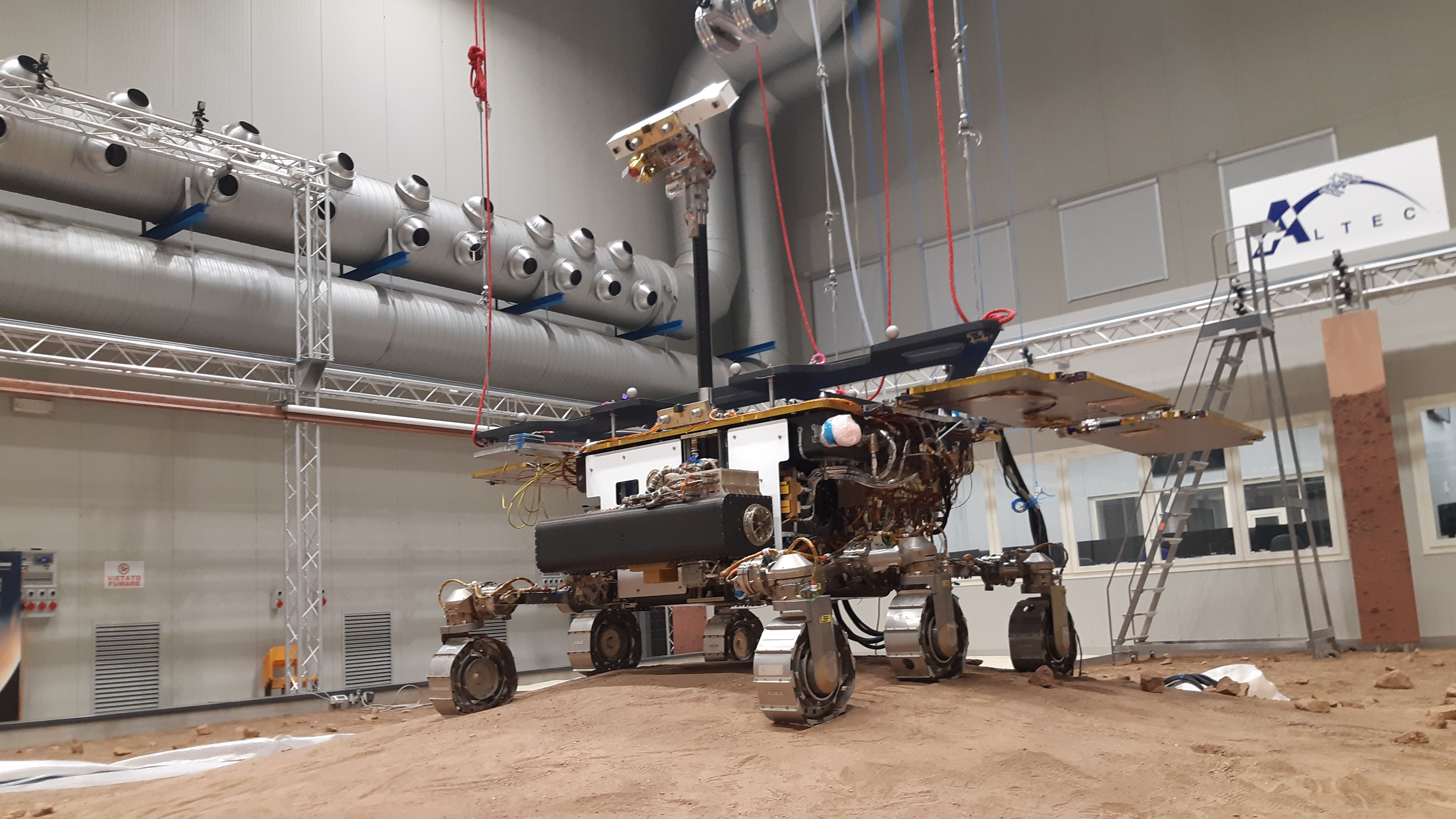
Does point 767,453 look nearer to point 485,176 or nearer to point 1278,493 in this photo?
point 485,176

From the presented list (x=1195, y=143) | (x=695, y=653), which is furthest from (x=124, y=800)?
(x=1195, y=143)

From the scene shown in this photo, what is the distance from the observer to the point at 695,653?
13.0 meters

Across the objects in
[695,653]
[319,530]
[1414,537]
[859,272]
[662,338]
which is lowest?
[695,653]

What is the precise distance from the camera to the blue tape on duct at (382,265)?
10195mm

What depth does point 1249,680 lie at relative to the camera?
631cm

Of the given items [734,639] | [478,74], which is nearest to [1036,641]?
[734,639]

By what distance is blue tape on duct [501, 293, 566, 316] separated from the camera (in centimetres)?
1154

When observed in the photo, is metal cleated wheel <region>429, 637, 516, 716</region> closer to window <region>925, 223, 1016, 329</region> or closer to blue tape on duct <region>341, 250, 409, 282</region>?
blue tape on duct <region>341, 250, 409, 282</region>

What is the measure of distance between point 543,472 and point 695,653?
7692 millimetres

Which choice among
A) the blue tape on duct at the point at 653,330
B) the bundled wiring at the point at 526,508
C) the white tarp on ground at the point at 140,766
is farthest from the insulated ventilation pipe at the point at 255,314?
the white tarp on ground at the point at 140,766

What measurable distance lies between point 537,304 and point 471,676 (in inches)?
282

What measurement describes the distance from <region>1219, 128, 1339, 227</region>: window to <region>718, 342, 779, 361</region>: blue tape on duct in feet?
18.6

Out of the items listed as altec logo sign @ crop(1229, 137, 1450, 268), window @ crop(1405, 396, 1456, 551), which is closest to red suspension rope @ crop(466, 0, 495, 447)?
altec logo sign @ crop(1229, 137, 1450, 268)

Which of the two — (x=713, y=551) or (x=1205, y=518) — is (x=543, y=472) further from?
(x=1205, y=518)
